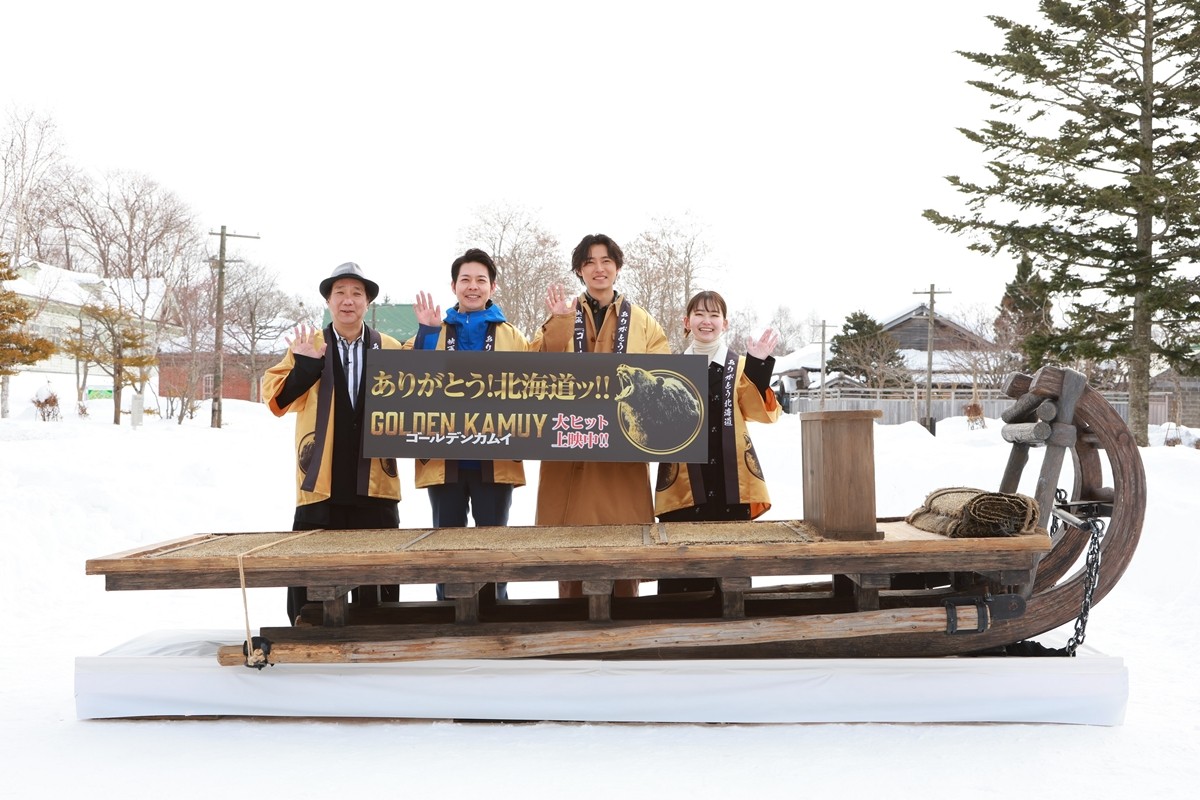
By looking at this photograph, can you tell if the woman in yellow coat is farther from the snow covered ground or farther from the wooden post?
the snow covered ground

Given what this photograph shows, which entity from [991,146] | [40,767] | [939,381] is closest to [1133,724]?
[40,767]

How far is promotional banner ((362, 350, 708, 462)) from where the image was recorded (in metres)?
4.00

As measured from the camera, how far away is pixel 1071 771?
2.93 meters

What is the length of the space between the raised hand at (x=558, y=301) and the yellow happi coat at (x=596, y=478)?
28mm

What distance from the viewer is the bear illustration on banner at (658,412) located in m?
4.01

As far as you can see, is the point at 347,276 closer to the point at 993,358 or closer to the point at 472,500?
the point at 472,500

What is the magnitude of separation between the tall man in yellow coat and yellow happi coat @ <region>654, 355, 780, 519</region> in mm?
142

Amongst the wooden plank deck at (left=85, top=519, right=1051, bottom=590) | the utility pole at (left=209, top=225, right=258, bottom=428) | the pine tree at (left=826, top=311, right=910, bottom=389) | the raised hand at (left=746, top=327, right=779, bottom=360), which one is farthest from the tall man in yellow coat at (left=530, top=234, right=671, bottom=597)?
the pine tree at (left=826, top=311, right=910, bottom=389)

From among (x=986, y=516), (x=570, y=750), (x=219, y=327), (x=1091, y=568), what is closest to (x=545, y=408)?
(x=570, y=750)

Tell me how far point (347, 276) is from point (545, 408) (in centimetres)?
126

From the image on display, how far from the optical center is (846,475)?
3.54m

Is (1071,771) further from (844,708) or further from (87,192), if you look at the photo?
(87,192)

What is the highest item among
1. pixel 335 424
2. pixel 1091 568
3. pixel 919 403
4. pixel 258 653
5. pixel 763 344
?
pixel 919 403

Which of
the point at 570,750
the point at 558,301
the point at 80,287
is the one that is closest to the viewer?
the point at 570,750
